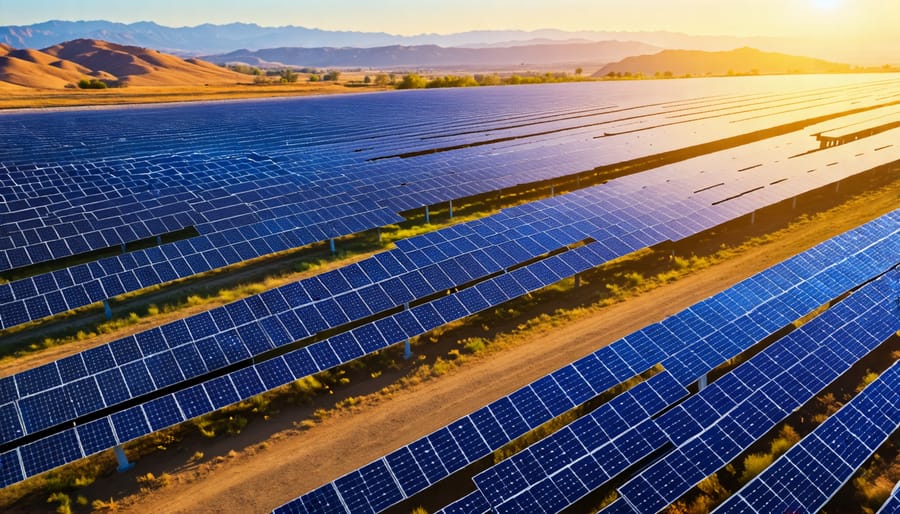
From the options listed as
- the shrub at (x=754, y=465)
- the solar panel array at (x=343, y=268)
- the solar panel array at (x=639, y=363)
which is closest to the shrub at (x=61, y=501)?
the solar panel array at (x=343, y=268)

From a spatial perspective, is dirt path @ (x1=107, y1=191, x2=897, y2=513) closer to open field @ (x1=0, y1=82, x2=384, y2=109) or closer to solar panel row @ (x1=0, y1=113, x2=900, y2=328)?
solar panel row @ (x1=0, y1=113, x2=900, y2=328)

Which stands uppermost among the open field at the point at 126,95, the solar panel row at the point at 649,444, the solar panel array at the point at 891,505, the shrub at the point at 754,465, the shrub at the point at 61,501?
the open field at the point at 126,95

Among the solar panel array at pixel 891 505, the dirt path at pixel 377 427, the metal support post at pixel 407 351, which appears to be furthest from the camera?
the metal support post at pixel 407 351

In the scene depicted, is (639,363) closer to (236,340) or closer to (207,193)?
(236,340)

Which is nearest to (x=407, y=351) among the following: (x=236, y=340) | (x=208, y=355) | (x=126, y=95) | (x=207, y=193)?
(x=236, y=340)

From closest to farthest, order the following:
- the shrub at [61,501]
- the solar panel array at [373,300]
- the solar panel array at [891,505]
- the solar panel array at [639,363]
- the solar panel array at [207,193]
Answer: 1. the solar panel array at [891,505]
2. the solar panel array at [639,363]
3. the shrub at [61,501]
4. the solar panel array at [373,300]
5. the solar panel array at [207,193]

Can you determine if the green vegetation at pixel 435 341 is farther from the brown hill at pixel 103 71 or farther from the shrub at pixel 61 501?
the brown hill at pixel 103 71
